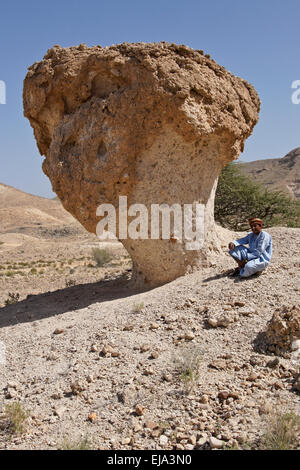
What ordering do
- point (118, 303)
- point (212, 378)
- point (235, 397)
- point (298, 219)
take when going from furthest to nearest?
point (298, 219), point (118, 303), point (212, 378), point (235, 397)

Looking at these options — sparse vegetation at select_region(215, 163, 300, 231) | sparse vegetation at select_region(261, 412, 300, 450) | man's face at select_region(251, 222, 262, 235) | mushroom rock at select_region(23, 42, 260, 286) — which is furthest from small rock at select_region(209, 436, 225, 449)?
sparse vegetation at select_region(215, 163, 300, 231)

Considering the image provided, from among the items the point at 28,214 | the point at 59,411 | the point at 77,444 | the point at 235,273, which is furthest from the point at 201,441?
the point at 28,214

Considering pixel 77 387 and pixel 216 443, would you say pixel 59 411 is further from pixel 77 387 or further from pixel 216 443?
pixel 216 443

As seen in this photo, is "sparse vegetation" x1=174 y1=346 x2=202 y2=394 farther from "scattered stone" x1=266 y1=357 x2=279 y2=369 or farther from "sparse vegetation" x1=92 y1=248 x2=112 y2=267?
"sparse vegetation" x1=92 y1=248 x2=112 y2=267

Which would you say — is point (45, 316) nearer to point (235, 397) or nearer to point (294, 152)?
point (235, 397)

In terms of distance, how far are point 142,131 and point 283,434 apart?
462 cm

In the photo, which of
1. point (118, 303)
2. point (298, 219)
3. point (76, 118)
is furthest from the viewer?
point (298, 219)

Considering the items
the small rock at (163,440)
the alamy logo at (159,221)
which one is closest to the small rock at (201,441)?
the small rock at (163,440)

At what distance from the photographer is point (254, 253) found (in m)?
5.31

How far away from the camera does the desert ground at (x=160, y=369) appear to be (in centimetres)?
300

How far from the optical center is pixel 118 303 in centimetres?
566

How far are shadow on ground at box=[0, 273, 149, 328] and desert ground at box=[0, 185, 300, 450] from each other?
125 mm
